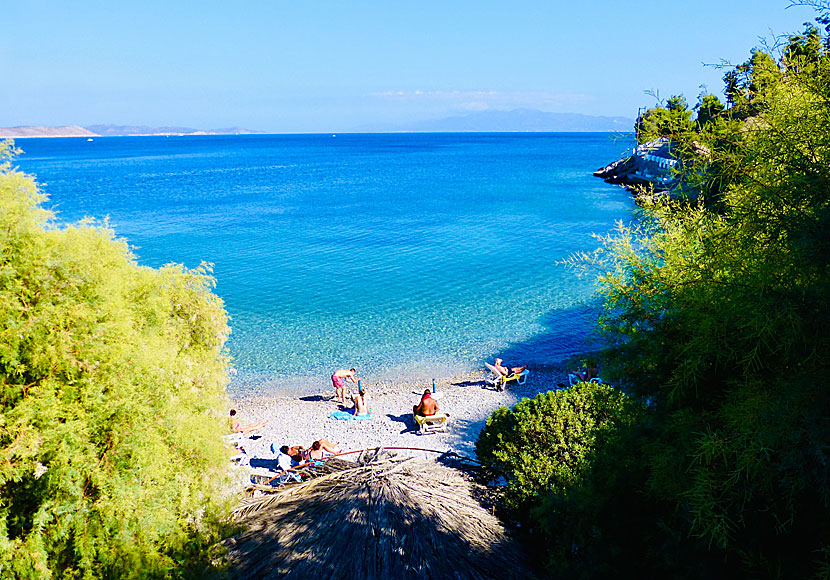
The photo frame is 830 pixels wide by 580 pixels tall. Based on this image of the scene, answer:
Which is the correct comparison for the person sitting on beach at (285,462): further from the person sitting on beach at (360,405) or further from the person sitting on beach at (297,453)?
the person sitting on beach at (360,405)

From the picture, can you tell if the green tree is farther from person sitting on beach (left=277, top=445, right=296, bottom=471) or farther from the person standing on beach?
the person standing on beach

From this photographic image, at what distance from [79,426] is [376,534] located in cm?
370

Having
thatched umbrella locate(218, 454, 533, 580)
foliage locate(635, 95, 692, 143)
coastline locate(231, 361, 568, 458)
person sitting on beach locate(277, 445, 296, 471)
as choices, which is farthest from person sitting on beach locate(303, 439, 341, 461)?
foliage locate(635, 95, 692, 143)

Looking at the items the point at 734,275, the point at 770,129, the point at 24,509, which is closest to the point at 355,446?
the point at 24,509

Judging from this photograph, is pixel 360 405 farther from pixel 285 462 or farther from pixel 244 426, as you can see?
pixel 285 462

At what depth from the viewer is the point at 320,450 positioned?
12.2m

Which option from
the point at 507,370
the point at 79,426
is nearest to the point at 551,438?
the point at 79,426

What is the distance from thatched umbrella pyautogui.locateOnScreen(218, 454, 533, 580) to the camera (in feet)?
20.6

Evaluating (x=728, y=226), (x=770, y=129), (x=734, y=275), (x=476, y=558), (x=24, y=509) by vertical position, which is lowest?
(x=476, y=558)

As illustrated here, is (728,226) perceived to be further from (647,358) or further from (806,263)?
(647,358)

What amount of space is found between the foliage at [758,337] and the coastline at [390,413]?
8.01 metres

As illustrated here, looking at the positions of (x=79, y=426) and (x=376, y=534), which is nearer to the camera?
(x=79, y=426)

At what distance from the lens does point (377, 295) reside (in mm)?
25422

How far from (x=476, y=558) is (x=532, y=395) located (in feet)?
32.1
